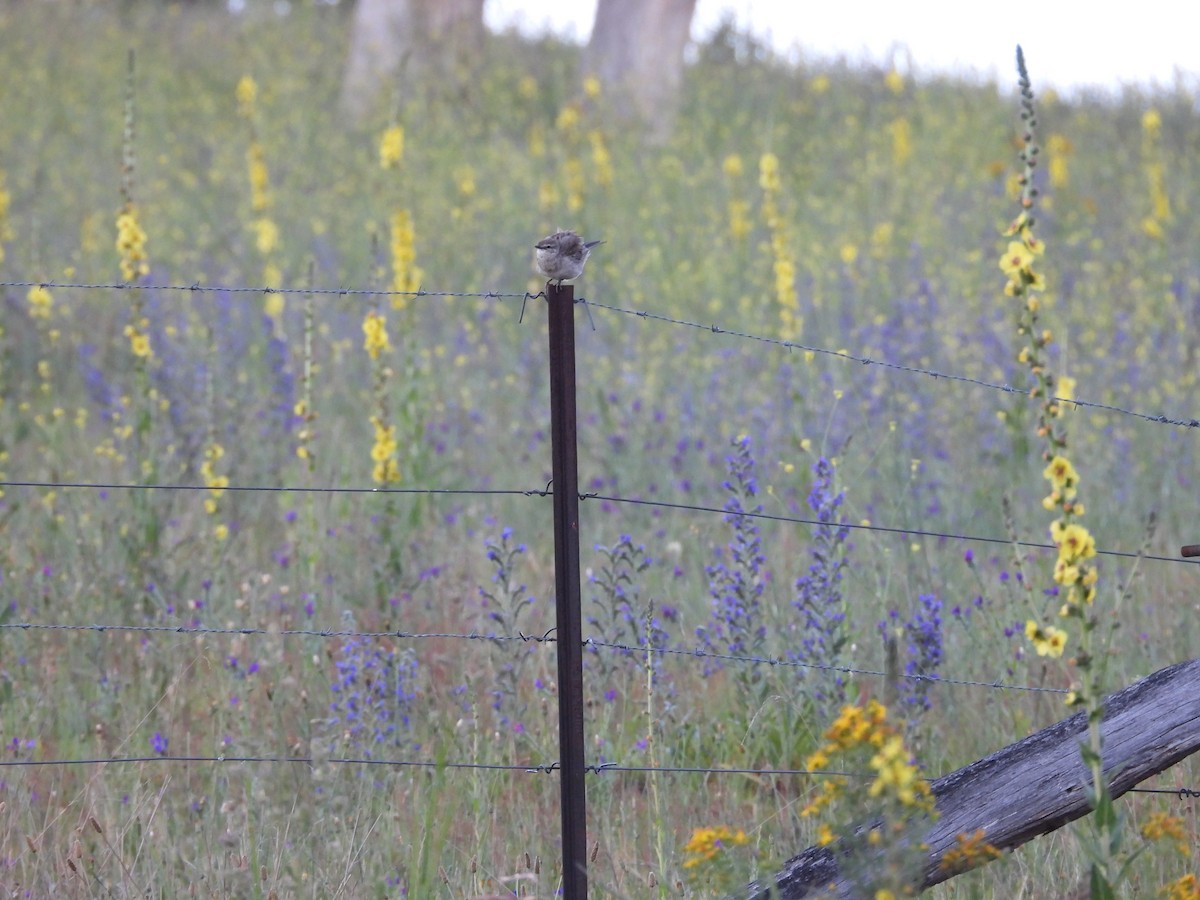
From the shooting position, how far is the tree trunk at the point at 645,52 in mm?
13438

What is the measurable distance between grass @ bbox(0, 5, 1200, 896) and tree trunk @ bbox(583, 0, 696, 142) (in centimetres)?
66

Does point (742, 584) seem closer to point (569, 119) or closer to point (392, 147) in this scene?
point (392, 147)

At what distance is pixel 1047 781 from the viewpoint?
240 cm

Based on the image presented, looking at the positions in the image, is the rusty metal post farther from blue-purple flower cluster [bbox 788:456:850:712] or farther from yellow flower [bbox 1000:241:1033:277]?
blue-purple flower cluster [bbox 788:456:850:712]

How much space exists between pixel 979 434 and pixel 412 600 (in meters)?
2.93

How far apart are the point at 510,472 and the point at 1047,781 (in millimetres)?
4022

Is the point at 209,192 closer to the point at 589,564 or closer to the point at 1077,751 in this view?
the point at 589,564

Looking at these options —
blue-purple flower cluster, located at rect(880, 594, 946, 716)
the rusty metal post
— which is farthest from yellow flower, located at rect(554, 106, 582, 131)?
the rusty metal post

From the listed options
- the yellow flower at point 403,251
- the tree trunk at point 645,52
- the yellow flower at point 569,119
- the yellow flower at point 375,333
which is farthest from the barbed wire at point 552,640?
the tree trunk at point 645,52

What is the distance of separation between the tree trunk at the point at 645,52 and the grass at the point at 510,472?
656mm

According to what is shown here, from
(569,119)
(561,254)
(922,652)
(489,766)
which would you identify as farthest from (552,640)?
(569,119)

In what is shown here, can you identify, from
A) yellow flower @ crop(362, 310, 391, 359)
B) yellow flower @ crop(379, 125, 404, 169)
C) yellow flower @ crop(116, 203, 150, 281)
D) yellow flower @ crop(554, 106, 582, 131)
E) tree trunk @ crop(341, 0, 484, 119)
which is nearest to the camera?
yellow flower @ crop(362, 310, 391, 359)

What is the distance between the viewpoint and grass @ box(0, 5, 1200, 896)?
336cm

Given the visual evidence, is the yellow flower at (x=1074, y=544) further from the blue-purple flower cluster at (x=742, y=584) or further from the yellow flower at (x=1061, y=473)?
the blue-purple flower cluster at (x=742, y=584)
